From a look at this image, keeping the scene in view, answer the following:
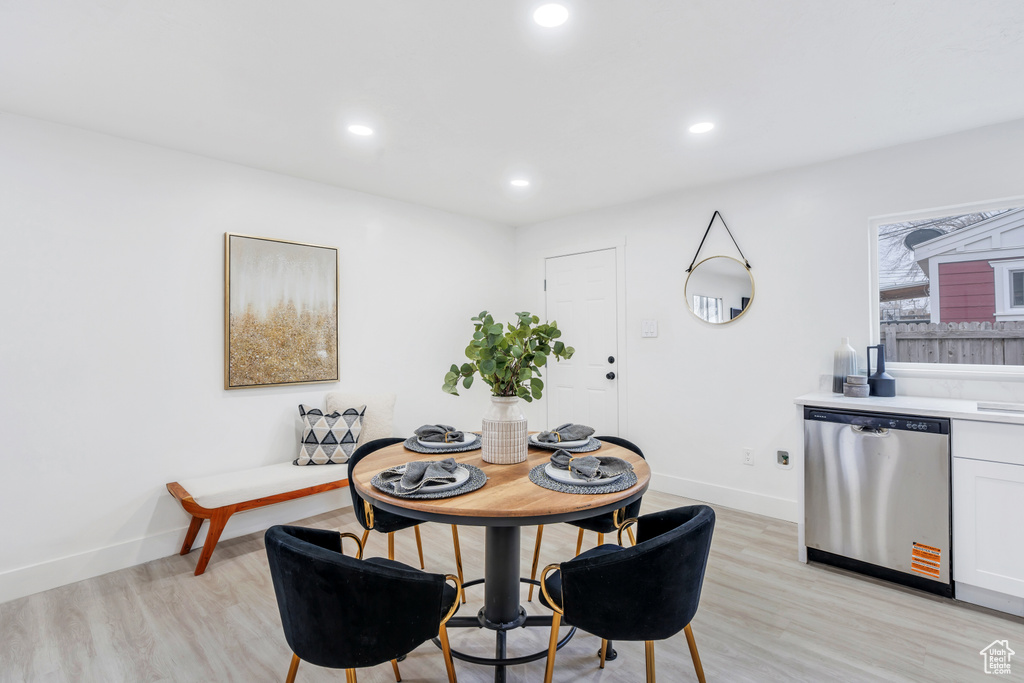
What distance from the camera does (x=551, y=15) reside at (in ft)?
5.65

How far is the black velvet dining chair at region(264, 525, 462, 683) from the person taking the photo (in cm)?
126

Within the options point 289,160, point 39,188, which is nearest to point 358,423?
point 289,160

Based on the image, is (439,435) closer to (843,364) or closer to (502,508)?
(502,508)

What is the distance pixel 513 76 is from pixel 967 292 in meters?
2.87

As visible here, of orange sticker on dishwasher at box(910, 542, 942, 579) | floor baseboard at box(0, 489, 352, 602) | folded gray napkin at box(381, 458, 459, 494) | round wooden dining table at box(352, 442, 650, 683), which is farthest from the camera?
floor baseboard at box(0, 489, 352, 602)

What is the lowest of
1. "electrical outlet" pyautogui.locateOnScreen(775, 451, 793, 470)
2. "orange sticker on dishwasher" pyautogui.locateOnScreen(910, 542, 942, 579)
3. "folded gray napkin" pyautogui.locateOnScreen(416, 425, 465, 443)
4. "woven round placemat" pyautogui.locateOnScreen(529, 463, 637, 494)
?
"orange sticker on dishwasher" pyautogui.locateOnScreen(910, 542, 942, 579)

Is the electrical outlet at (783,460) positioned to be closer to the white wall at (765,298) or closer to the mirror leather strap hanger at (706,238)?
the white wall at (765,298)

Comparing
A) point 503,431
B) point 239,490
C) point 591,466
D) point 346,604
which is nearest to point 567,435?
point 503,431

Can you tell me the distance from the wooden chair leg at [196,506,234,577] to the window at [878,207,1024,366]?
13.3ft

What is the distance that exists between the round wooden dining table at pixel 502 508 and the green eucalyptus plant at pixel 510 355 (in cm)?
31

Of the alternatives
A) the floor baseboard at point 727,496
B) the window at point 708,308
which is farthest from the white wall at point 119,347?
the window at point 708,308

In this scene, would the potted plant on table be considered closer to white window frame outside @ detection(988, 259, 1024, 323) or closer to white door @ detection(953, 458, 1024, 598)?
white door @ detection(953, 458, 1024, 598)

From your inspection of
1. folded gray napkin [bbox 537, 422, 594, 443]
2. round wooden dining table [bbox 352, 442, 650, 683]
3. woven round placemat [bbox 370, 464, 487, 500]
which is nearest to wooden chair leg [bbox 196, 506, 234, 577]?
round wooden dining table [bbox 352, 442, 650, 683]

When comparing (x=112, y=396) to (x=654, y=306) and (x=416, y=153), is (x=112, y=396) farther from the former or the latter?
(x=654, y=306)
